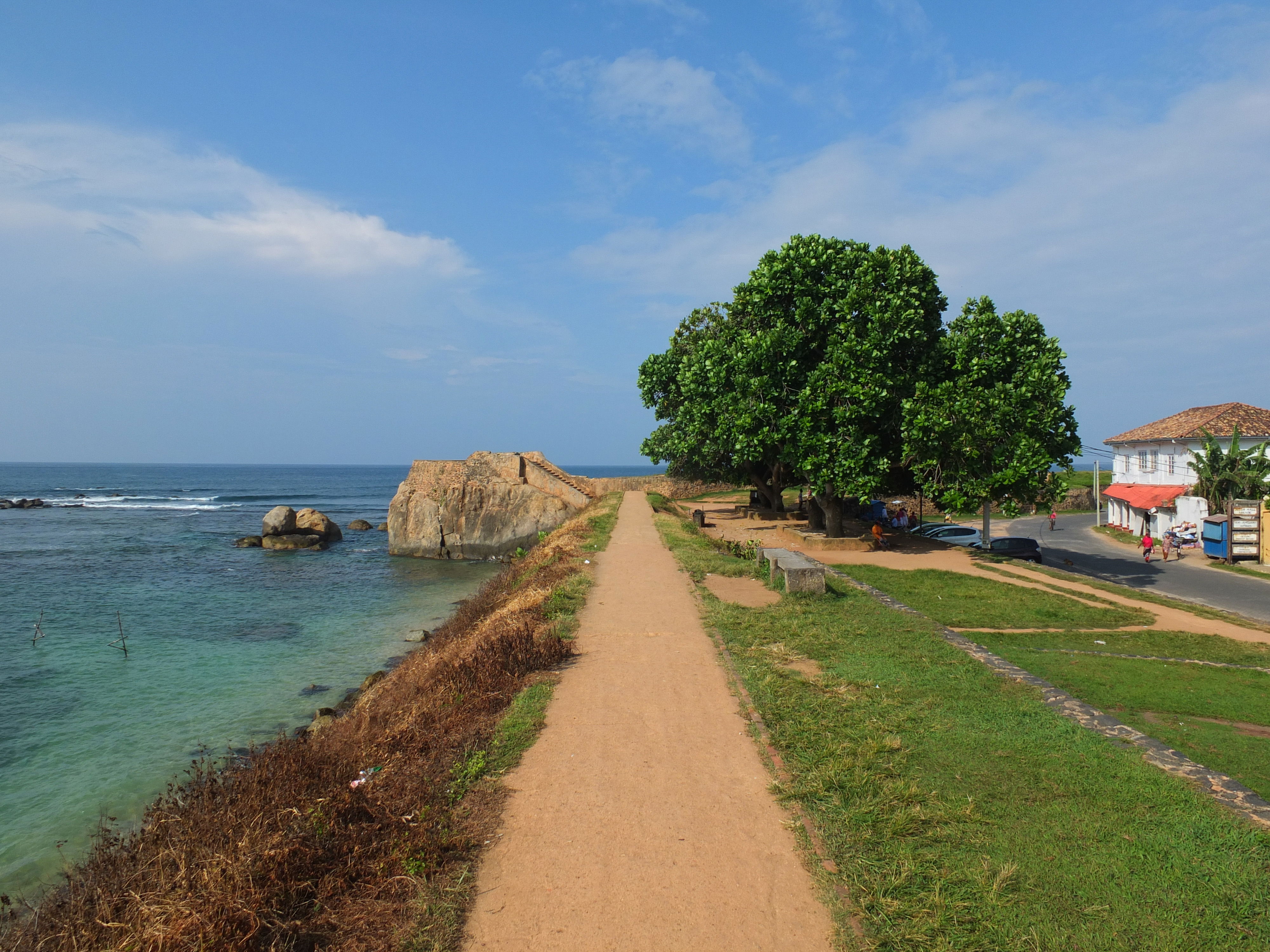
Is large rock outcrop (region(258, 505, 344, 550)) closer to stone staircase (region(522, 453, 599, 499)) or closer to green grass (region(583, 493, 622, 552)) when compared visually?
stone staircase (region(522, 453, 599, 499))

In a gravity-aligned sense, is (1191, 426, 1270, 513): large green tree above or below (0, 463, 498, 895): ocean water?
above

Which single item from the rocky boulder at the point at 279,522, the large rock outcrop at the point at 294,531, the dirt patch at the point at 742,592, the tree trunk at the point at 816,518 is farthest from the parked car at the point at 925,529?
the rocky boulder at the point at 279,522

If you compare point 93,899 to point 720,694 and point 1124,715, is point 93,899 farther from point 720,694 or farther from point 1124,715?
point 1124,715

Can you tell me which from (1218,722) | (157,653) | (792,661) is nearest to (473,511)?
(157,653)

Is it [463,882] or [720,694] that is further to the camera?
[720,694]

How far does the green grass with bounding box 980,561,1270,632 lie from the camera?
49.0 feet

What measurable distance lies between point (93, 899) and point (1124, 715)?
9.59 m

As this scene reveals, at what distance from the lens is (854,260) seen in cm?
2320

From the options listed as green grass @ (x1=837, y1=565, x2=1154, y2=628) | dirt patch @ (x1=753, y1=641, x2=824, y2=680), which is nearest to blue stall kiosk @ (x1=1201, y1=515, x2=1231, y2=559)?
green grass @ (x1=837, y1=565, x2=1154, y2=628)

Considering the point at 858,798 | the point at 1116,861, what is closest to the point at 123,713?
the point at 858,798

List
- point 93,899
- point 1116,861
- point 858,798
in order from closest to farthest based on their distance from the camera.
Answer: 1. point 93,899
2. point 1116,861
3. point 858,798

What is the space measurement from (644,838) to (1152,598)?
17.1m

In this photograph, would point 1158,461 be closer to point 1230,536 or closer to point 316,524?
point 1230,536

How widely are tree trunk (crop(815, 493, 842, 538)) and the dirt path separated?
1667 centimetres
